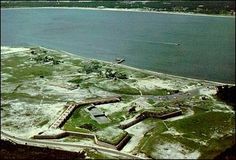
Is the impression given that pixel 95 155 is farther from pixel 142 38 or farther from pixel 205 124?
pixel 142 38

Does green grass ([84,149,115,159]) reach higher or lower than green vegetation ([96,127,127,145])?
lower

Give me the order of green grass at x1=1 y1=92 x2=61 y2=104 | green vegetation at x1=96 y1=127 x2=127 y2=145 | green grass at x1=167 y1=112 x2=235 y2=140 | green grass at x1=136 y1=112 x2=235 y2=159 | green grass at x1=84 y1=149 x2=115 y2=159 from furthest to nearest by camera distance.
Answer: green grass at x1=1 y1=92 x2=61 y2=104, green grass at x1=167 y1=112 x2=235 y2=140, green vegetation at x1=96 y1=127 x2=127 y2=145, green grass at x1=136 y1=112 x2=235 y2=159, green grass at x1=84 y1=149 x2=115 y2=159

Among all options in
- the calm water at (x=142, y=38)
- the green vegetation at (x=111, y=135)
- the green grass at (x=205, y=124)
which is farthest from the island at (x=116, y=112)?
the calm water at (x=142, y=38)


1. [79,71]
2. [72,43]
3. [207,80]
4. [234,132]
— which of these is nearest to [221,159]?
[234,132]

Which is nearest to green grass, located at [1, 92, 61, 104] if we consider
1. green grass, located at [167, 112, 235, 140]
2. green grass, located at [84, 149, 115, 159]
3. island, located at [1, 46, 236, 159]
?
island, located at [1, 46, 236, 159]

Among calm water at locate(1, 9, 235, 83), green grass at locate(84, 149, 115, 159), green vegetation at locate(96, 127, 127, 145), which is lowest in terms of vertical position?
calm water at locate(1, 9, 235, 83)

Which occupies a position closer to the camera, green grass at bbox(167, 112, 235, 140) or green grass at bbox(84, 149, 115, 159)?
green grass at bbox(84, 149, 115, 159)

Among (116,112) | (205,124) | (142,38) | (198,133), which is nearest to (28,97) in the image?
(116,112)

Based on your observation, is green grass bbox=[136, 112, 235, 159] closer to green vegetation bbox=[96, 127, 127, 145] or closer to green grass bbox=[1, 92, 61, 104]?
green vegetation bbox=[96, 127, 127, 145]

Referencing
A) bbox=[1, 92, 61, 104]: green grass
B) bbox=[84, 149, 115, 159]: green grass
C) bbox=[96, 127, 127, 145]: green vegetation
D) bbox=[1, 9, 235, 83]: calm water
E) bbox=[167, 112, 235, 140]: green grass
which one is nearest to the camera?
bbox=[84, 149, 115, 159]: green grass

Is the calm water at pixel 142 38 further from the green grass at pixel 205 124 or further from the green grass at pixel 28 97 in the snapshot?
the green grass at pixel 28 97
